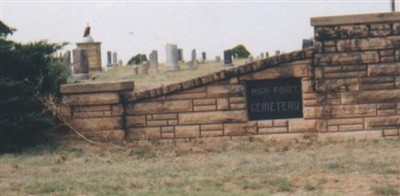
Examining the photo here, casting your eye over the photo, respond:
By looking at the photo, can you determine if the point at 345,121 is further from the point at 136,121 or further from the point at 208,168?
the point at 136,121

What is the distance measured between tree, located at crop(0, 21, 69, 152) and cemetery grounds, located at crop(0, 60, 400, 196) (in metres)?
0.44

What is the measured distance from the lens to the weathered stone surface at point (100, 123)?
1348 cm

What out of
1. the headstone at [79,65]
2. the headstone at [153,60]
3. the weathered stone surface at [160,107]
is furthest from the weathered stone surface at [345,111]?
the headstone at [153,60]

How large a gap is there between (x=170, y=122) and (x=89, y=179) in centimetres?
409

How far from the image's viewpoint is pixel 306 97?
13.1 m

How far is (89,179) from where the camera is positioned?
375 inches

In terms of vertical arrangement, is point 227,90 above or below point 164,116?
above

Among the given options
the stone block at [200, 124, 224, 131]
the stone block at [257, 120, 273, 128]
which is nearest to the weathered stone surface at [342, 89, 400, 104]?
the stone block at [257, 120, 273, 128]

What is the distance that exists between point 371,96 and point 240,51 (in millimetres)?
34114

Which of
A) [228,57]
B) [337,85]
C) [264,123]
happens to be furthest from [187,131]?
[228,57]

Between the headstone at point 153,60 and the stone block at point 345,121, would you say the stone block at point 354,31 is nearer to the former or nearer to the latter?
the stone block at point 345,121

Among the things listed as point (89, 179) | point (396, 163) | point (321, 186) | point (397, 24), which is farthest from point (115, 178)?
point (397, 24)

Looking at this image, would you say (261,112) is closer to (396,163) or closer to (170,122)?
(170,122)

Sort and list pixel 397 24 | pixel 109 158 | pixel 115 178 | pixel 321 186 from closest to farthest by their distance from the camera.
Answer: pixel 321 186
pixel 115 178
pixel 109 158
pixel 397 24
